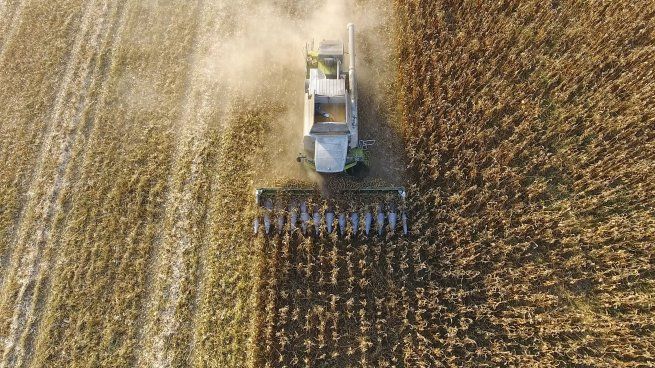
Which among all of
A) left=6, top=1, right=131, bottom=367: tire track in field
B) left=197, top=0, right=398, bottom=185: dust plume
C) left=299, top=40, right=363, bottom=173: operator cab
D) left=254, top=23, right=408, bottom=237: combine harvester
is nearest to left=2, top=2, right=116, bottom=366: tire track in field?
left=6, top=1, right=131, bottom=367: tire track in field

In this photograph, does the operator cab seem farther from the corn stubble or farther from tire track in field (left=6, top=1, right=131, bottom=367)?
tire track in field (left=6, top=1, right=131, bottom=367)

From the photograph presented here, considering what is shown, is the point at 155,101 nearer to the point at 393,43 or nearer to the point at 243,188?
the point at 243,188

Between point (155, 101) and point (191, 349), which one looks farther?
point (155, 101)

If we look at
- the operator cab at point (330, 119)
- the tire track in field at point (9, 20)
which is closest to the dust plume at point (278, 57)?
the operator cab at point (330, 119)

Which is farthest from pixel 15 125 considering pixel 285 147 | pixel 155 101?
pixel 285 147

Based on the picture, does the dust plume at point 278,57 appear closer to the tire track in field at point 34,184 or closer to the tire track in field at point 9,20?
the tire track in field at point 34,184
